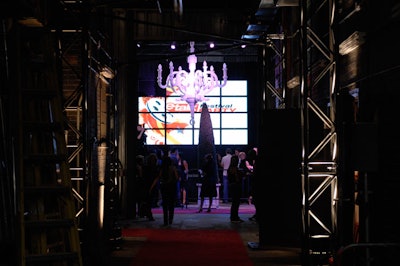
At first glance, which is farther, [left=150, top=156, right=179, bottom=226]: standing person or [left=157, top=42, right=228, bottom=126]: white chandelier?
[left=157, top=42, right=228, bottom=126]: white chandelier

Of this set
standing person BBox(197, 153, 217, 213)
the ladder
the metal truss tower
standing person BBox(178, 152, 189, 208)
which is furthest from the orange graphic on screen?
the ladder

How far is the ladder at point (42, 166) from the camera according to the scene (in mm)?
5219

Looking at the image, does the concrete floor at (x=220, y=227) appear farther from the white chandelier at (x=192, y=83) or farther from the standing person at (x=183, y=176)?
the white chandelier at (x=192, y=83)

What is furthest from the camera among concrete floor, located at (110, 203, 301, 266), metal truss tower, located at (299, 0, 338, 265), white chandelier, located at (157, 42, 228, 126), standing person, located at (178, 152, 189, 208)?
standing person, located at (178, 152, 189, 208)

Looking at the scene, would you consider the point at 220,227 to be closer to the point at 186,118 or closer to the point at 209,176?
the point at 209,176

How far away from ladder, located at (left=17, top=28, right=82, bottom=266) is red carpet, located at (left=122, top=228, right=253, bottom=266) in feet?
12.1

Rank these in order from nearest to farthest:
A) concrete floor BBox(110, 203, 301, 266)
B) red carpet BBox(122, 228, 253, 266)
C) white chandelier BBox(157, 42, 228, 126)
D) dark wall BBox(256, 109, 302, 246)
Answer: red carpet BBox(122, 228, 253, 266) < concrete floor BBox(110, 203, 301, 266) < dark wall BBox(256, 109, 302, 246) < white chandelier BBox(157, 42, 228, 126)

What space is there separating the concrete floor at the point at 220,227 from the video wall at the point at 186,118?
402cm

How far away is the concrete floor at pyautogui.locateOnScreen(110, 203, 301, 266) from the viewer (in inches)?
388

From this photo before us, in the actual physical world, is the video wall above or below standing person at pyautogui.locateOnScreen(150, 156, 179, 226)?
above

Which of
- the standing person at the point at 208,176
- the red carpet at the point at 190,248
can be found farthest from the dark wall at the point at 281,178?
the standing person at the point at 208,176

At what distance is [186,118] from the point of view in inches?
978

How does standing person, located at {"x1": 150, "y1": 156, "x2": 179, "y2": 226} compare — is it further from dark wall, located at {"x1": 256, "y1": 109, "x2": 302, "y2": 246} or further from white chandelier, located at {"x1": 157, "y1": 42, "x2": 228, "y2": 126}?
dark wall, located at {"x1": 256, "y1": 109, "x2": 302, "y2": 246}

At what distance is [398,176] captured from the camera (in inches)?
259
